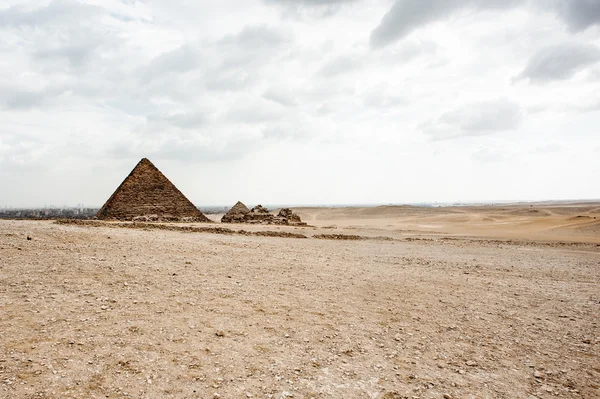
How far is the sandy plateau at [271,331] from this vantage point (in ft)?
12.2

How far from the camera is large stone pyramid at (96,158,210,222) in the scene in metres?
25.8

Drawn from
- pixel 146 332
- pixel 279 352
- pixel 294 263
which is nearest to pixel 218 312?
pixel 146 332

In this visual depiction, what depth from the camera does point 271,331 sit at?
16.8 feet

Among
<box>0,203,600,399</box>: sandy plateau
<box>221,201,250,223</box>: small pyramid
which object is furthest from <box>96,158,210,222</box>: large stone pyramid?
<box>0,203,600,399</box>: sandy plateau

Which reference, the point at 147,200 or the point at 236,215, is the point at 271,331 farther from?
the point at 236,215

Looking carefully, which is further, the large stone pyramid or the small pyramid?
the small pyramid

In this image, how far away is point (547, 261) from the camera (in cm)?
1403

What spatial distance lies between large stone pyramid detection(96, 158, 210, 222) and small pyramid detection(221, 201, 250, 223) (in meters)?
5.50

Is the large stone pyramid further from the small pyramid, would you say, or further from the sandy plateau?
the sandy plateau

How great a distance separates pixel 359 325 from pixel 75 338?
391 cm

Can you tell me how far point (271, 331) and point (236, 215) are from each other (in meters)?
30.8

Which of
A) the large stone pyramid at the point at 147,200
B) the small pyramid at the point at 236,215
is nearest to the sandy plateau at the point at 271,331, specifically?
the large stone pyramid at the point at 147,200

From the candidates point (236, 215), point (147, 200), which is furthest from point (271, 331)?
point (236, 215)

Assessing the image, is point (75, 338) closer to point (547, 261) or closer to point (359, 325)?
point (359, 325)
